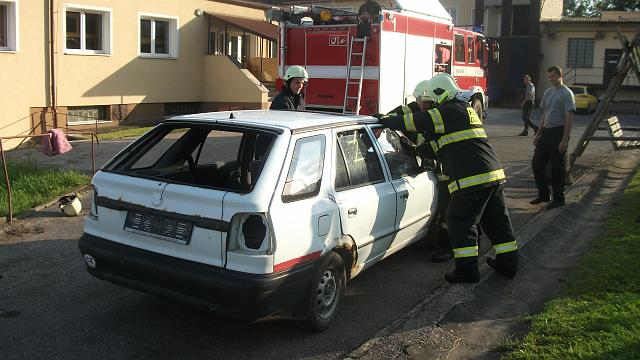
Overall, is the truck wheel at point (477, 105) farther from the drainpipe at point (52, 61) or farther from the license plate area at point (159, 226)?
the license plate area at point (159, 226)

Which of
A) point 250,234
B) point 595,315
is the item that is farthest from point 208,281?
point 595,315

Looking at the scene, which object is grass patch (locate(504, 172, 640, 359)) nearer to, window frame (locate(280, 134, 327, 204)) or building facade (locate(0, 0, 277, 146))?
window frame (locate(280, 134, 327, 204))

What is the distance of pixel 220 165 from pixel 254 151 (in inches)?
16.1

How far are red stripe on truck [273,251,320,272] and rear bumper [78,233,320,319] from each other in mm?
28

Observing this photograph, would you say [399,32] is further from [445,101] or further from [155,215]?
[155,215]

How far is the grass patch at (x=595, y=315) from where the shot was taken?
3.88m

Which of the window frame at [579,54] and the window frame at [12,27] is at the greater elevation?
the window frame at [579,54]

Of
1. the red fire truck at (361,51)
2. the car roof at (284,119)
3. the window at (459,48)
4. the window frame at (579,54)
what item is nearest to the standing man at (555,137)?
the red fire truck at (361,51)

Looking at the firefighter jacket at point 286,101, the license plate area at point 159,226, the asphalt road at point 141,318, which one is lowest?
the asphalt road at point 141,318

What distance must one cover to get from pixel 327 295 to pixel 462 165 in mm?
1804

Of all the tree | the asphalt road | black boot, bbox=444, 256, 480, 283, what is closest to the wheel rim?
the asphalt road

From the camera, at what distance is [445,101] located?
18.0 feet

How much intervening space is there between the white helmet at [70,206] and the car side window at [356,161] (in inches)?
164

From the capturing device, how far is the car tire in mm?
4156
